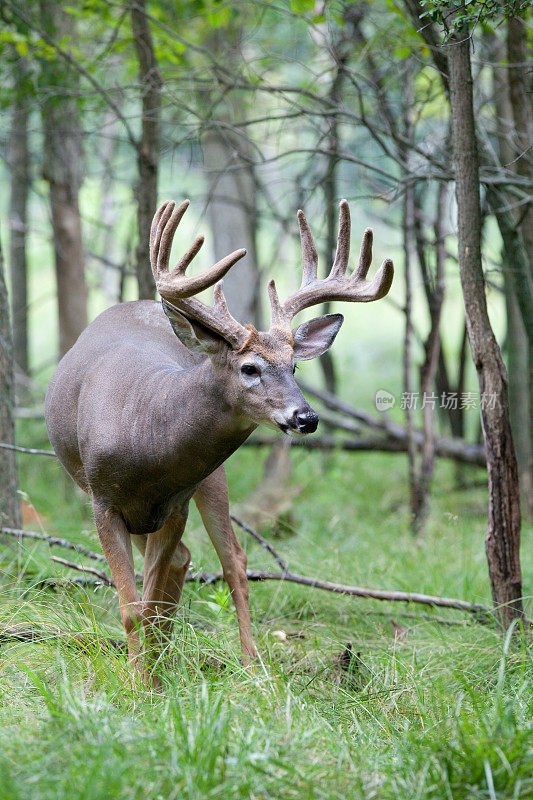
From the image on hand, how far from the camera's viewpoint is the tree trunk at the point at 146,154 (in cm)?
629

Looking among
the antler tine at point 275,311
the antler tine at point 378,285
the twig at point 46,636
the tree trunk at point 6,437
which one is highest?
the antler tine at point 378,285

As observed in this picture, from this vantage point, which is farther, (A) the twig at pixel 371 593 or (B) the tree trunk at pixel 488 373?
(A) the twig at pixel 371 593

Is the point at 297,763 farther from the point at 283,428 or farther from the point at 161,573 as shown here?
the point at 161,573

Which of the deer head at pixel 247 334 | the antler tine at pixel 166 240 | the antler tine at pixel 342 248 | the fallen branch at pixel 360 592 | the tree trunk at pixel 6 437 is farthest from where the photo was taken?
the tree trunk at pixel 6 437

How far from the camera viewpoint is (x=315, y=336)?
418 centimetres

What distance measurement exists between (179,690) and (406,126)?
571 cm

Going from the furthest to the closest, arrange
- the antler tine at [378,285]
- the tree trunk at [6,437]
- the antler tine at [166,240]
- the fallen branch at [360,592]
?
the tree trunk at [6,437] → the fallen branch at [360,592] → the antler tine at [378,285] → the antler tine at [166,240]

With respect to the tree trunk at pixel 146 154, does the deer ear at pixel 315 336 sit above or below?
below

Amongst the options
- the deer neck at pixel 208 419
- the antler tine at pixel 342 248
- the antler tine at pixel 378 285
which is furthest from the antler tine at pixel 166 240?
the antler tine at pixel 378 285

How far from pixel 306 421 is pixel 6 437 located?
2.77m

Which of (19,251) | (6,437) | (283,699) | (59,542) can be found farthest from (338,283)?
(19,251)

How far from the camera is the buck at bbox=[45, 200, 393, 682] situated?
3740mm

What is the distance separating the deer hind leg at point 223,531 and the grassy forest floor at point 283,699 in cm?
15

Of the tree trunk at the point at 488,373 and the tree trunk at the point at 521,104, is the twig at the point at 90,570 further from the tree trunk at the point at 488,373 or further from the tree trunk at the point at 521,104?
the tree trunk at the point at 521,104
